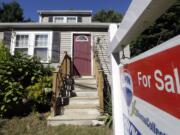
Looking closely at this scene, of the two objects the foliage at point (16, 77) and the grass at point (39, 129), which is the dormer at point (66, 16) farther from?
the grass at point (39, 129)

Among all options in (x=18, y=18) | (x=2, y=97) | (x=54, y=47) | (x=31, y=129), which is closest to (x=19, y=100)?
(x=2, y=97)

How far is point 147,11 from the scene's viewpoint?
3.37 ft

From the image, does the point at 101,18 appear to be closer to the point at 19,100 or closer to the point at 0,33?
the point at 0,33

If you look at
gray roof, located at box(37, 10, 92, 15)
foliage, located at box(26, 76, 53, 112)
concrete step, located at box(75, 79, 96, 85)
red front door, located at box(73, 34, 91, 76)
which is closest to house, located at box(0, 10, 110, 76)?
red front door, located at box(73, 34, 91, 76)

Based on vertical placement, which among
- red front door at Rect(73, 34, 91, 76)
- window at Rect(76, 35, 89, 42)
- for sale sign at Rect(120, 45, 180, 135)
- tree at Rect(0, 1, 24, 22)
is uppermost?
tree at Rect(0, 1, 24, 22)

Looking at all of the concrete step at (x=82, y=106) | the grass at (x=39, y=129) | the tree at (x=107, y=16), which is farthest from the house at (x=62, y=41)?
the tree at (x=107, y=16)

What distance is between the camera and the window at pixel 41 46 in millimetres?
11523

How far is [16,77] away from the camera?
27.6ft

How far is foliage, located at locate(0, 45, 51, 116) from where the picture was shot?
745 cm

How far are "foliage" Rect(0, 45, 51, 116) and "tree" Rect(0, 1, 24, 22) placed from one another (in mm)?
18827

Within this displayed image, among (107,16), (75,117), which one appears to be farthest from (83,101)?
(107,16)

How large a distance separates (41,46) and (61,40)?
1045 millimetres

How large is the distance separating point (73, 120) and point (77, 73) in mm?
5508

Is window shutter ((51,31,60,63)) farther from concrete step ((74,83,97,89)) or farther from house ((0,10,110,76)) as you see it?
concrete step ((74,83,97,89))
